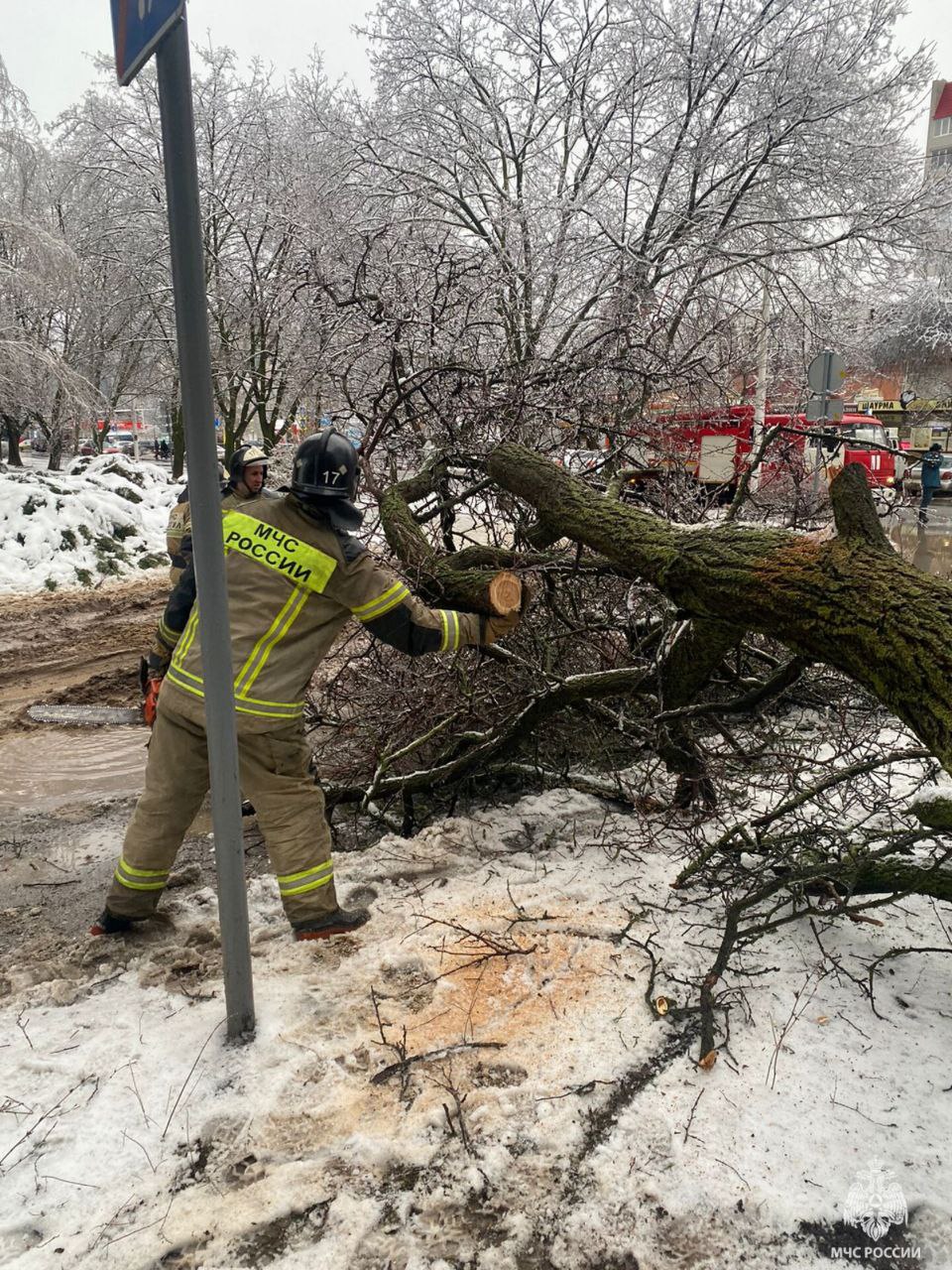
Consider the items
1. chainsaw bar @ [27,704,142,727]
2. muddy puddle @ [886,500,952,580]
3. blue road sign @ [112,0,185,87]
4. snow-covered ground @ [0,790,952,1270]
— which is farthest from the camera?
muddy puddle @ [886,500,952,580]

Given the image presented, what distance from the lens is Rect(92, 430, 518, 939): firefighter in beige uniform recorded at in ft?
8.73

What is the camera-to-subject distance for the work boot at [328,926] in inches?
106

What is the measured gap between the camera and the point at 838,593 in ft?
6.46

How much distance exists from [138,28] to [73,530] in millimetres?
9832

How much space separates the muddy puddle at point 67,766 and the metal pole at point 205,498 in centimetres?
255

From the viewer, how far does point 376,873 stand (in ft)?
10.3

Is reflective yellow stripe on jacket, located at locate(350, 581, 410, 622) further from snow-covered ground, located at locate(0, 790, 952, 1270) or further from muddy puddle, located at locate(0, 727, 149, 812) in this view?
muddy puddle, located at locate(0, 727, 149, 812)

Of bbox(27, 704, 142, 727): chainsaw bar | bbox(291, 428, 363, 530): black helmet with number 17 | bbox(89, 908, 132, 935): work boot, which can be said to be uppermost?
bbox(291, 428, 363, 530): black helmet with number 17

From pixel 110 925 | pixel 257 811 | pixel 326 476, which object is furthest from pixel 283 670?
pixel 110 925

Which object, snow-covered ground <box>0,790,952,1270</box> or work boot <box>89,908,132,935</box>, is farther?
work boot <box>89,908,132,935</box>

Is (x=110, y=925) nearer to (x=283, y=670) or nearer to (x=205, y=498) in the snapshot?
(x=283, y=670)

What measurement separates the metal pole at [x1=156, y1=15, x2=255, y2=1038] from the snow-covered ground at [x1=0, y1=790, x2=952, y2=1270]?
12.3 inches

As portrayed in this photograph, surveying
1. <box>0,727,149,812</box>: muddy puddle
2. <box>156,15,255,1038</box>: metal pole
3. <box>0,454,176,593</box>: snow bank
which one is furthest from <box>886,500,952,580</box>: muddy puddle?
<box>0,454,176,593</box>: snow bank

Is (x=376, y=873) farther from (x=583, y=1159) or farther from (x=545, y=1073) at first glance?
(x=583, y=1159)
